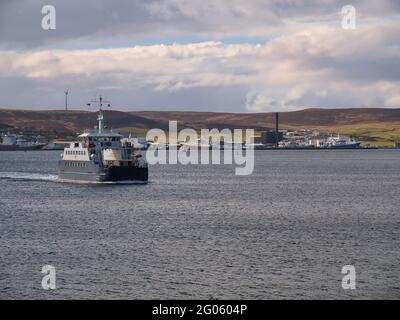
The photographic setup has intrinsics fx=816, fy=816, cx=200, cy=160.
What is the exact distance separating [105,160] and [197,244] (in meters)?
59.1

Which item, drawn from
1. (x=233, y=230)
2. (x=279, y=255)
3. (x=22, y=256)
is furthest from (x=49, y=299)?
(x=233, y=230)

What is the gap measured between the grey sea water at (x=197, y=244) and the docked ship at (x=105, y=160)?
7371mm

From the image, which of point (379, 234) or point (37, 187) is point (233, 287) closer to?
point (379, 234)

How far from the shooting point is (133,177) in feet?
386

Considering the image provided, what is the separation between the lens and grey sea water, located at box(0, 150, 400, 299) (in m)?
45.4

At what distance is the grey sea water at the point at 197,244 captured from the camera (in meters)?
45.4

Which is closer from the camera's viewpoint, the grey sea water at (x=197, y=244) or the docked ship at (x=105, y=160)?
the grey sea water at (x=197, y=244)

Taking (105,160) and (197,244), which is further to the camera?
(105,160)

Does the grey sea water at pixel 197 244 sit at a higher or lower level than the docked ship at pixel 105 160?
lower

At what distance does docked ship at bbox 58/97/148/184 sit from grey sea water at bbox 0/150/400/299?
24.2ft

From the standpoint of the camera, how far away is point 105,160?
117625 millimetres

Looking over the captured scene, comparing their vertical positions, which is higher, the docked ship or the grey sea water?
the docked ship
